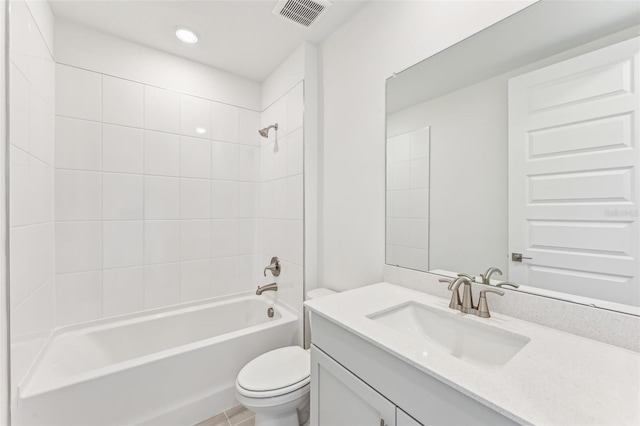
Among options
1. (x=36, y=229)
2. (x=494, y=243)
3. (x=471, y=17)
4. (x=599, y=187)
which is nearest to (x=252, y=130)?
(x=36, y=229)

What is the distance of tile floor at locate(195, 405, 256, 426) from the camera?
152 centimetres

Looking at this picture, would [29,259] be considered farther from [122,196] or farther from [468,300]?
[468,300]

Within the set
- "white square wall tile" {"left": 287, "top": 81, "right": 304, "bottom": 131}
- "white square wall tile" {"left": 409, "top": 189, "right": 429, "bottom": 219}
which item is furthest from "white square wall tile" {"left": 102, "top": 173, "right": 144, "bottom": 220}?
"white square wall tile" {"left": 409, "top": 189, "right": 429, "bottom": 219}

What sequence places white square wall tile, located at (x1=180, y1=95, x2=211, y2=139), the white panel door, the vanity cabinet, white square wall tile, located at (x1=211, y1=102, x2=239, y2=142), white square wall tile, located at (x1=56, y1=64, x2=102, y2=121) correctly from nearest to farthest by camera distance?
the vanity cabinet → the white panel door → white square wall tile, located at (x1=56, y1=64, x2=102, y2=121) → white square wall tile, located at (x1=180, y1=95, x2=211, y2=139) → white square wall tile, located at (x1=211, y1=102, x2=239, y2=142)

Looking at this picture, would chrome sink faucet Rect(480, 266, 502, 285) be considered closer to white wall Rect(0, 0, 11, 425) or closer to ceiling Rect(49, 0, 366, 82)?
ceiling Rect(49, 0, 366, 82)

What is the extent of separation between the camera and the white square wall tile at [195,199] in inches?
80.7

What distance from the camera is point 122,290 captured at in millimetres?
1825

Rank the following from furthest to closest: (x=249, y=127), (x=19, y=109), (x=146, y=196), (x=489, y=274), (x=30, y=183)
Answer: 1. (x=249, y=127)
2. (x=146, y=196)
3. (x=30, y=183)
4. (x=19, y=109)
5. (x=489, y=274)

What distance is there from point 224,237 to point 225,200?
0.32m

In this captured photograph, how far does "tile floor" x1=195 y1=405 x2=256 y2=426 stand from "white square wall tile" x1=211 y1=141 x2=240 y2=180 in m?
1.67

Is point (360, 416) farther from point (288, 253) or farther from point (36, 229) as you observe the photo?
point (36, 229)

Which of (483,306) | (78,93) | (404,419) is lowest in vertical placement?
(404,419)

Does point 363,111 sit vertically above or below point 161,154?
above

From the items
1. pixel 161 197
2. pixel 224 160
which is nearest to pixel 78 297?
pixel 161 197
